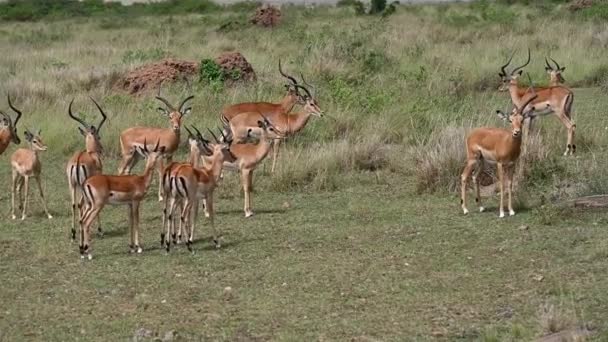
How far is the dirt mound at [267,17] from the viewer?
142ft

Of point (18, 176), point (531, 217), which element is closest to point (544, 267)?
point (531, 217)

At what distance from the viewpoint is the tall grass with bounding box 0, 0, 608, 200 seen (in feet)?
47.4

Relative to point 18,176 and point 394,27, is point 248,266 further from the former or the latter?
point 394,27

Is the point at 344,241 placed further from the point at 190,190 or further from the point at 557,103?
the point at 557,103

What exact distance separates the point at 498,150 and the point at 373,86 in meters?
10.1

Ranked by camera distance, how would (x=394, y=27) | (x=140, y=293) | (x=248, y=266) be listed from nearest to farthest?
(x=140, y=293) < (x=248, y=266) < (x=394, y=27)

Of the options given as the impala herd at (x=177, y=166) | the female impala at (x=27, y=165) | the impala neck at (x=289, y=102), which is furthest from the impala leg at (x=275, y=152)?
the female impala at (x=27, y=165)

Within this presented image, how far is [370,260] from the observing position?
988cm

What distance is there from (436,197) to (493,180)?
2.61ft

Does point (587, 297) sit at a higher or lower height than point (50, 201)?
higher

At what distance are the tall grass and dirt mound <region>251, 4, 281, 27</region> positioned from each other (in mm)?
1961

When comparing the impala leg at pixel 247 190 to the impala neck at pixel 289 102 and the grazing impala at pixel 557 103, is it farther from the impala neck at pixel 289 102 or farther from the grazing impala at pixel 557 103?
the grazing impala at pixel 557 103

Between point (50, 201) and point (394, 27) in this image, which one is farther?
point (394, 27)

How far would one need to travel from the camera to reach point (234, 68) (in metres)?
21.7
